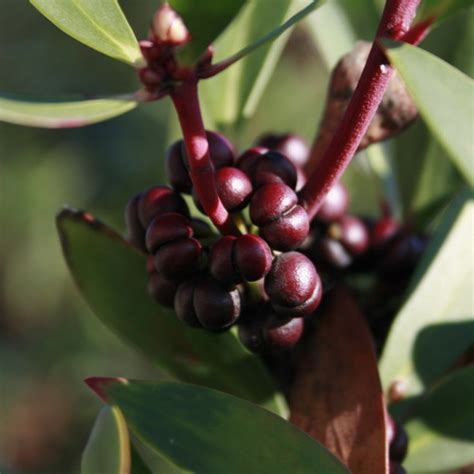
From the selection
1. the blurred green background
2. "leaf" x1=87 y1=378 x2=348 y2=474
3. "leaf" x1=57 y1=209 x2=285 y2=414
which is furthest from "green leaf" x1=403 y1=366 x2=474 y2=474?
the blurred green background

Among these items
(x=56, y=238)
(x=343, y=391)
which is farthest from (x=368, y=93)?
(x=56, y=238)

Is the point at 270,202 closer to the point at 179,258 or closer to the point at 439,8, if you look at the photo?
the point at 179,258

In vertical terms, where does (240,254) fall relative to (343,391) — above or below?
above

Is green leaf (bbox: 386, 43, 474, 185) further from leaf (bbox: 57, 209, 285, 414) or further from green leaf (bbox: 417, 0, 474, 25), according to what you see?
leaf (bbox: 57, 209, 285, 414)

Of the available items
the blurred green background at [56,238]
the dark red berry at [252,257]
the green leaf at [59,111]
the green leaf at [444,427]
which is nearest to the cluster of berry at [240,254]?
the dark red berry at [252,257]

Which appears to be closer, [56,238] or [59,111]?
[59,111]

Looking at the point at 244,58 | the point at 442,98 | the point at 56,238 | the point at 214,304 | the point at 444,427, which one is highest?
the point at 442,98

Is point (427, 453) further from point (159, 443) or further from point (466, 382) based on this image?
point (159, 443)

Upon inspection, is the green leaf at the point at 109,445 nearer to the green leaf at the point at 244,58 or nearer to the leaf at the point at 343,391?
the leaf at the point at 343,391
